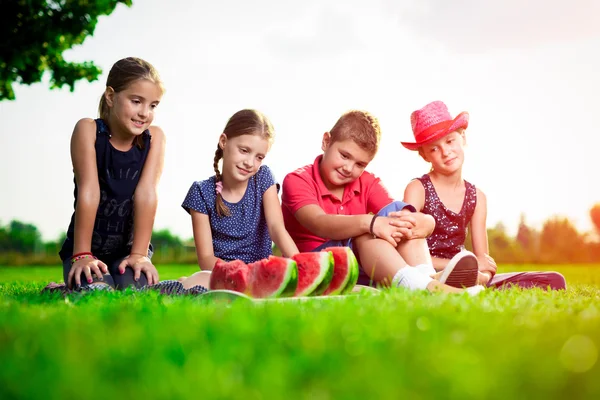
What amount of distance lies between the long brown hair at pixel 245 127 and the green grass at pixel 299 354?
9.23 ft

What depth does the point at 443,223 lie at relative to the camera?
607 centimetres

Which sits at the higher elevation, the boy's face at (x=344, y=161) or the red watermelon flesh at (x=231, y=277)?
the boy's face at (x=344, y=161)

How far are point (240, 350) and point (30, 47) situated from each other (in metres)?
7.92

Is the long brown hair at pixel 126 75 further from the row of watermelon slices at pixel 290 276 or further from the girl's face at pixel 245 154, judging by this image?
the row of watermelon slices at pixel 290 276

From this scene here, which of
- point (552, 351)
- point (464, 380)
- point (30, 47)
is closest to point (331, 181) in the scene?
point (552, 351)

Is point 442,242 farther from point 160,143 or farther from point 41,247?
point 41,247

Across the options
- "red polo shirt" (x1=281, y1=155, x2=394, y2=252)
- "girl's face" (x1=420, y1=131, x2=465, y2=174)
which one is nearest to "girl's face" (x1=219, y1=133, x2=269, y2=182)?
"red polo shirt" (x1=281, y1=155, x2=394, y2=252)

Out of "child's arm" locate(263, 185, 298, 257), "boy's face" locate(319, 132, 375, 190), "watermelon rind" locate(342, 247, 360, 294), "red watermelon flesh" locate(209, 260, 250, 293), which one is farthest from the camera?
"boy's face" locate(319, 132, 375, 190)

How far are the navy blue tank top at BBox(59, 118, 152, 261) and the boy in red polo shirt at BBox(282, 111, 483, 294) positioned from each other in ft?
4.65

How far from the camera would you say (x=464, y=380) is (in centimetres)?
159

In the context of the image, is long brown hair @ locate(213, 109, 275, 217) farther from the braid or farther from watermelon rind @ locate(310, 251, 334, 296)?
watermelon rind @ locate(310, 251, 334, 296)

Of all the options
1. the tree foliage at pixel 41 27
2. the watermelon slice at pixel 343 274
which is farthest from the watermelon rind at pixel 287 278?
the tree foliage at pixel 41 27

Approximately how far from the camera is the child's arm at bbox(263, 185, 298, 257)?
531 cm

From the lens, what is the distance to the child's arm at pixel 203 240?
17.6 ft
